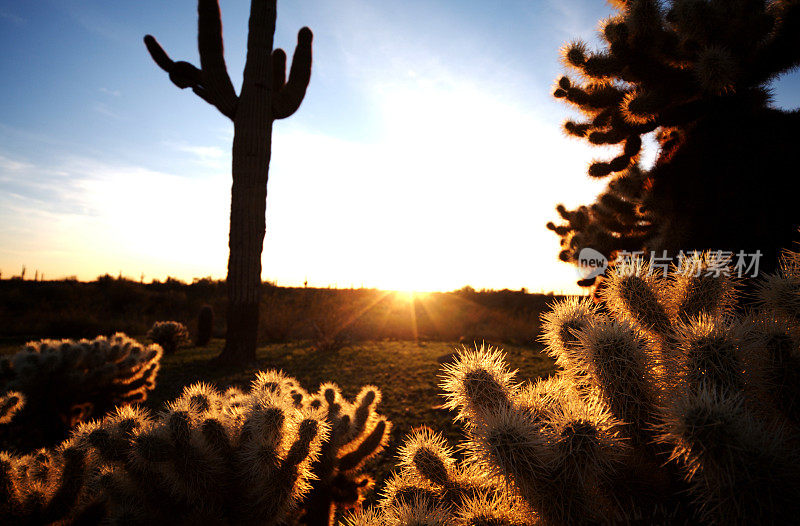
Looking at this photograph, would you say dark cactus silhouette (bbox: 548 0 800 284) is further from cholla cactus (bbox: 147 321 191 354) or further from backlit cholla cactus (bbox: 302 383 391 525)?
cholla cactus (bbox: 147 321 191 354)

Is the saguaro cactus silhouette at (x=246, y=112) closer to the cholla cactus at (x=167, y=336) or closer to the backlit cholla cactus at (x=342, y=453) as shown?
the cholla cactus at (x=167, y=336)

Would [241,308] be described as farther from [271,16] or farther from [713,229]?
[713,229]

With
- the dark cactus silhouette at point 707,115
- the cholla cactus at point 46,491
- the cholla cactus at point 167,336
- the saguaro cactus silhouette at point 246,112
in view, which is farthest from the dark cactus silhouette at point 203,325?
the dark cactus silhouette at point 707,115

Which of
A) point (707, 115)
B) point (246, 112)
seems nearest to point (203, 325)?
point (246, 112)

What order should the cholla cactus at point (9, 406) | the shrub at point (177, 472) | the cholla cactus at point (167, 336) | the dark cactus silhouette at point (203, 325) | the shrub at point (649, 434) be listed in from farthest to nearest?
the dark cactus silhouette at point (203, 325) → the cholla cactus at point (167, 336) → the cholla cactus at point (9, 406) → the shrub at point (177, 472) → the shrub at point (649, 434)

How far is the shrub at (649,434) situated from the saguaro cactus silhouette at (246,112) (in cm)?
648

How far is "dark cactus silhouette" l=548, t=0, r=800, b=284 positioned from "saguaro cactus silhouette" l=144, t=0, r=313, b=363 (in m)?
5.83

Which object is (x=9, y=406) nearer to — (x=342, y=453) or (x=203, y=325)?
→ (x=342, y=453)

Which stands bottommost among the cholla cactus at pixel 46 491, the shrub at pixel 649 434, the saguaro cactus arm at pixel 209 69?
the cholla cactus at pixel 46 491

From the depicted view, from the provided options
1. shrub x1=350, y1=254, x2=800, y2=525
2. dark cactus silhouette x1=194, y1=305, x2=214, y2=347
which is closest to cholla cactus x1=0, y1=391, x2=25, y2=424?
shrub x1=350, y1=254, x2=800, y2=525

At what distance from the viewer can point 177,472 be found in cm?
129

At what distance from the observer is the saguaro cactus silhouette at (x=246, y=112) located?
6.96m

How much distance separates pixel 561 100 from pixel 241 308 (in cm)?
653

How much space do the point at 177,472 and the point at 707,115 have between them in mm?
4785
